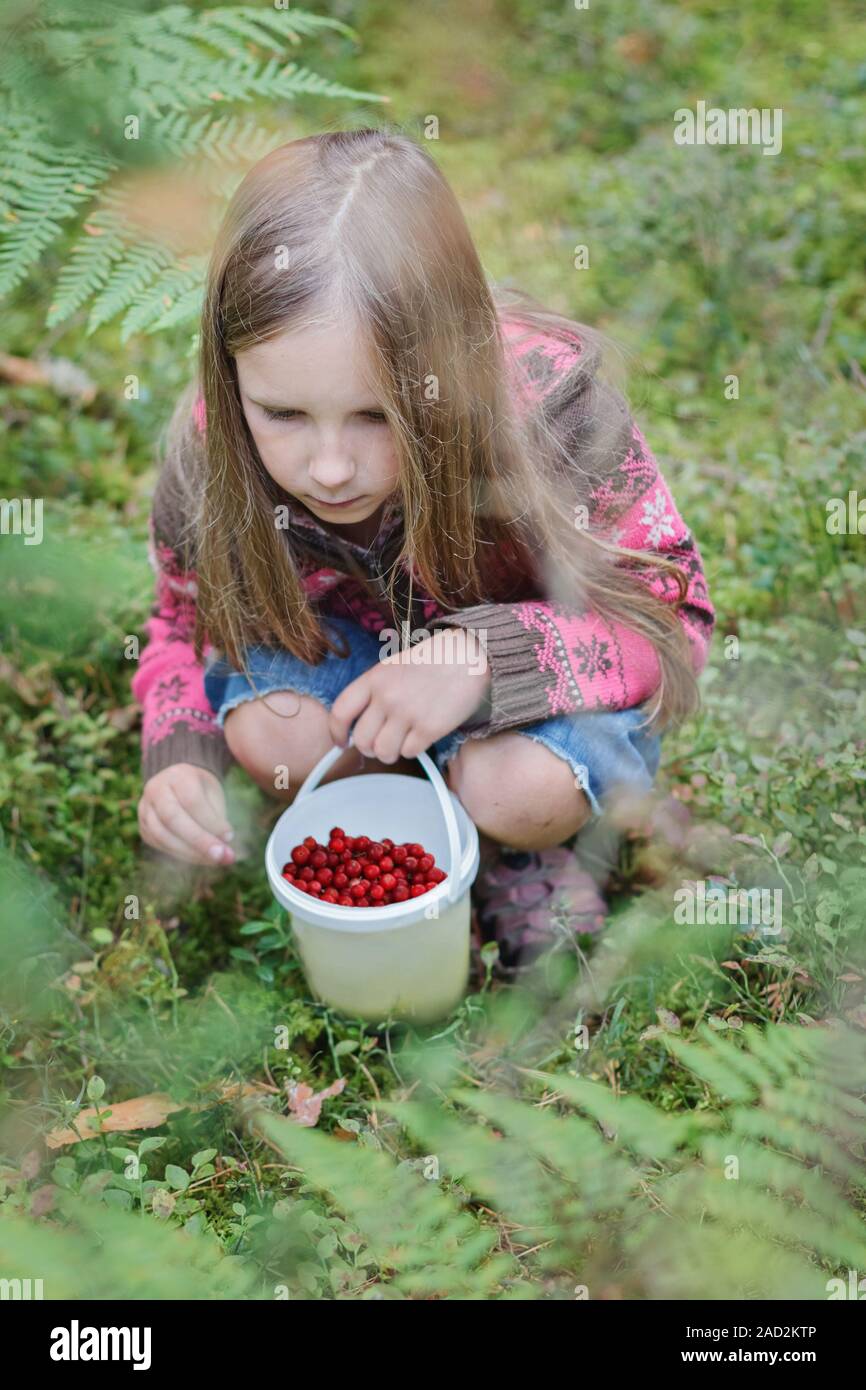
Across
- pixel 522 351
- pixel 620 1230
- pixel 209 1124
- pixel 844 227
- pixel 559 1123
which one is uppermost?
pixel 844 227

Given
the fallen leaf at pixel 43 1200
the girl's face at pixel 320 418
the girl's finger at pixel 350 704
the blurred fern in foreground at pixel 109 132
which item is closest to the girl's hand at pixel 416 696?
the girl's finger at pixel 350 704

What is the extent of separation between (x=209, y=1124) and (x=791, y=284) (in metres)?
2.76

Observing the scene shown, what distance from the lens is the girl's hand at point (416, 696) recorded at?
74.7 inches

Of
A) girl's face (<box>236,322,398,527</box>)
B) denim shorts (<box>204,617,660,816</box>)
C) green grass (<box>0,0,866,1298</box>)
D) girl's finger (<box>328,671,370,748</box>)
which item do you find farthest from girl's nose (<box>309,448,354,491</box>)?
green grass (<box>0,0,866,1298</box>)

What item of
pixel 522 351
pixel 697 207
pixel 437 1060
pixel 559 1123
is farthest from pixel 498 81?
pixel 559 1123

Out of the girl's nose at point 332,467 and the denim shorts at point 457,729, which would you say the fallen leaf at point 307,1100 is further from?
the girl's nose at point 332,467

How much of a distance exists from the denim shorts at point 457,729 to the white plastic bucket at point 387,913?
0.39ft

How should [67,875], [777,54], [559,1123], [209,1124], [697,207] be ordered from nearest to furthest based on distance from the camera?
[559,1123] < [209,1124] < [67,875] < [697,207] < [777,54]

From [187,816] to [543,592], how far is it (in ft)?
2.37

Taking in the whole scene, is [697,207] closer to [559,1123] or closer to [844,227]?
[844,227]

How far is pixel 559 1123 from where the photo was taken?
4.07 ft

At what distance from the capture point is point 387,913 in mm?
1766

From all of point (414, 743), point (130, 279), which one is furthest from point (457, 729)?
point (130, 279)

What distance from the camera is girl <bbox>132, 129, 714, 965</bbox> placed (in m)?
1.65
